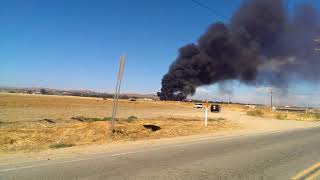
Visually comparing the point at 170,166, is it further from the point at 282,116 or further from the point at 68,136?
the point at 282,116

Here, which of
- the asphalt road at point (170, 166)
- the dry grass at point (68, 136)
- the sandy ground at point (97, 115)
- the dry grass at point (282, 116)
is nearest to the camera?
the asphalt road at point (170, 166)

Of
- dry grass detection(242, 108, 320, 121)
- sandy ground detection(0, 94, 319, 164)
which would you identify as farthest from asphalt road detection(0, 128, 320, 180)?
dry grass detection(242, 108, 320, 121)

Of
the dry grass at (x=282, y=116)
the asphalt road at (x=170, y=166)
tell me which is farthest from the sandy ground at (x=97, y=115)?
the dry grass at (x=282, y=116)

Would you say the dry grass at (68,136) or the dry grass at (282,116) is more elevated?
the dry grass at (282,116)

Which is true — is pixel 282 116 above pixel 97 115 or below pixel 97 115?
above

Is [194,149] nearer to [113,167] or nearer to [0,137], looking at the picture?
[113,167]

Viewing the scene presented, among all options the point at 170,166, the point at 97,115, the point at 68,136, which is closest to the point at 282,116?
the point at 97,115

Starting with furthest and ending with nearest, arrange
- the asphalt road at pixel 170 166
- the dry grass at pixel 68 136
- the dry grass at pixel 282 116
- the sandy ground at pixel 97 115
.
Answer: the dry grass at pixel 282 116
the dry grass at pixel 68 136
the sandy ground at pixel 97 115
the asphalt road at pixel 170 166

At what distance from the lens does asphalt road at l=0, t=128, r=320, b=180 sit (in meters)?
7.86

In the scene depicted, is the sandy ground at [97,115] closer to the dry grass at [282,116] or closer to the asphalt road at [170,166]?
the asphalt road at [170,166]

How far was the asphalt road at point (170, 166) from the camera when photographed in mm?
7859

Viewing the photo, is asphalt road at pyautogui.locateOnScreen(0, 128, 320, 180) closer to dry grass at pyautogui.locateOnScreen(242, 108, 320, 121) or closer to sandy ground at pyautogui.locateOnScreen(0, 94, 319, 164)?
sandy ground at pyautogui.locateOnScreen(0, 94, 319, 164)

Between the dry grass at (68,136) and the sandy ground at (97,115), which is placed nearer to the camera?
the sandy ground at (97,115)

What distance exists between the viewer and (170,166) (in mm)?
9133
